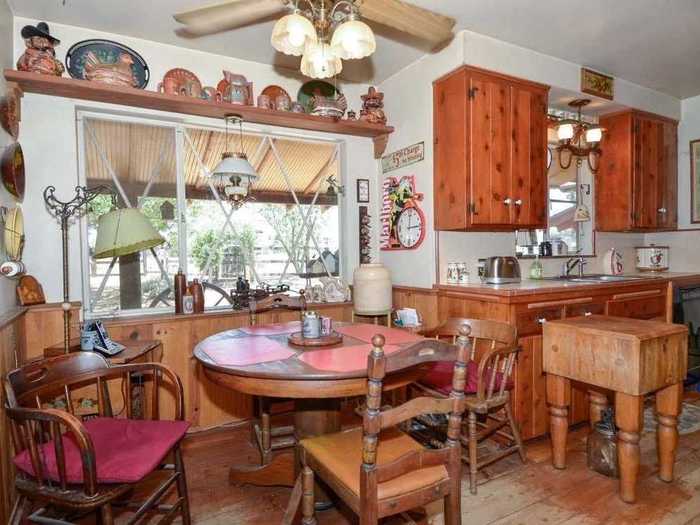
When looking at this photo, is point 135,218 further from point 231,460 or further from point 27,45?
point 231,460

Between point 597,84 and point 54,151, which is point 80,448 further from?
point 597,84

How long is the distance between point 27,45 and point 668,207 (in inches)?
206

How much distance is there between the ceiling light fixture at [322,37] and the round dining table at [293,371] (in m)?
1.21

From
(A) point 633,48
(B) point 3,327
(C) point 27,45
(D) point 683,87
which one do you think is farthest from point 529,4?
(B) point 3,327

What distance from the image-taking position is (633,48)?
303 centimetres

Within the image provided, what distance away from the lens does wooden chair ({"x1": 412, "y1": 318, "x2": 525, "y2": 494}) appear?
210cm

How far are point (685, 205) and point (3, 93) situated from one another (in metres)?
5.51

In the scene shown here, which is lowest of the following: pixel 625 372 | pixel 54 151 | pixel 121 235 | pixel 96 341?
pixel 625 372

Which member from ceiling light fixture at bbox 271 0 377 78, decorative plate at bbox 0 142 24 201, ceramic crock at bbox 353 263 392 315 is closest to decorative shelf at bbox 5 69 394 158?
decorative plate at bbox 0 142 24 201

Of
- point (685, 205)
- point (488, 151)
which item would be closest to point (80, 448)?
point (488, 151)

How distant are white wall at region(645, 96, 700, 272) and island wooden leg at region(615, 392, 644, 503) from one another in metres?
2.85

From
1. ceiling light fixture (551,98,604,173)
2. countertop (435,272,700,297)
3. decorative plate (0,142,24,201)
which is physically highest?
ceiling light fixture (551,98,604,173)

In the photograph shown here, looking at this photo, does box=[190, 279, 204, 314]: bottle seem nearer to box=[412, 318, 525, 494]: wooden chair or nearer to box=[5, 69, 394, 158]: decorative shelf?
box=[5, 69, 394, 158]: decorative shelf

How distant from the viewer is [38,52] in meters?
2.32
